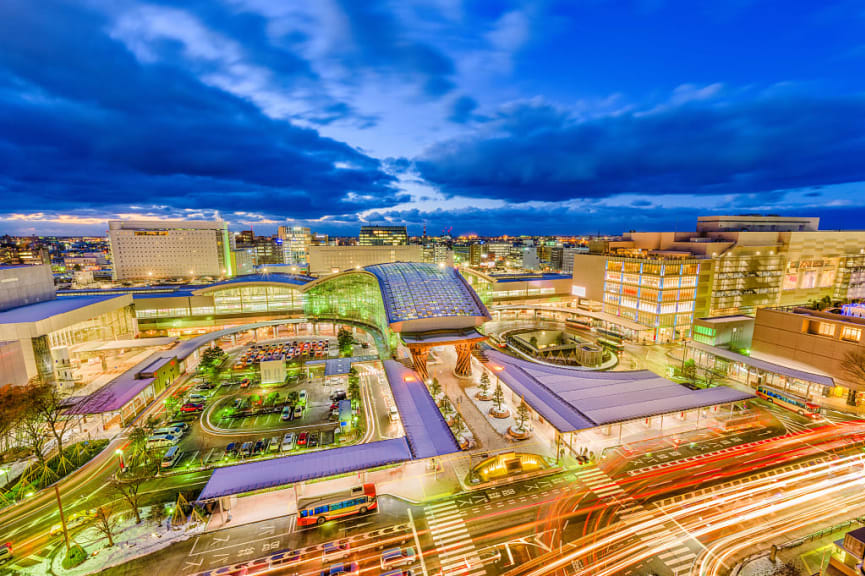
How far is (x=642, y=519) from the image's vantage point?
27188 mm

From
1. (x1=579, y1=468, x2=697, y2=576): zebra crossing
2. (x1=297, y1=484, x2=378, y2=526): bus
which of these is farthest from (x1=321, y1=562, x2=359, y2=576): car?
(x1=579, y1=468, x2=697, y2=576): zebra crossing

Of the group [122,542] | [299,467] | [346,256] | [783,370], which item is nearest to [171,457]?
[122,542]

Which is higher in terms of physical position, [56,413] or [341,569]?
[56,413]

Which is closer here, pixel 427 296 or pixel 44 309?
pixel 44 309

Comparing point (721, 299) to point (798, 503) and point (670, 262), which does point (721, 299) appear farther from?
point (798, 503)

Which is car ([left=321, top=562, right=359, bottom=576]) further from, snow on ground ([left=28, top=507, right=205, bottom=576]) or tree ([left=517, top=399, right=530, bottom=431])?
tree ([left=517, top=399, right=530, bottom=431])

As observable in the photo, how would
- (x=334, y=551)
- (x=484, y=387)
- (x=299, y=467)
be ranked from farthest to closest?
1. (x=484, y=387)
2. (x=299, y=467)
3. (x=334, y=551)

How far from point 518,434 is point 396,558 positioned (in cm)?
1952

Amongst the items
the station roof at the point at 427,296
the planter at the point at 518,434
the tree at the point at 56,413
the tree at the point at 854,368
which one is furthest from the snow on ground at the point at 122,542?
the tree at the point at 854,368

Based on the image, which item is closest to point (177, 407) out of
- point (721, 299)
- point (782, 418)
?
point (782, 418)

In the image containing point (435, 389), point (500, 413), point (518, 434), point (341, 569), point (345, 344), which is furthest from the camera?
point (345, 344)

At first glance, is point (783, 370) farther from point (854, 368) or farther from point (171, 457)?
point (171, 457)

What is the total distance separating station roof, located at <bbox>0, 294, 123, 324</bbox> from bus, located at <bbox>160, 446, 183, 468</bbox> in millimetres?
29677

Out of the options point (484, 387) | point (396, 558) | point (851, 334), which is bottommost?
point (396, 558)
